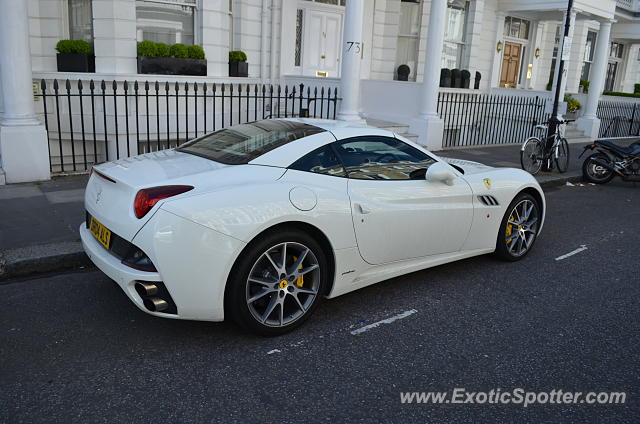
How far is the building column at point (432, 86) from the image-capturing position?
39.4ft

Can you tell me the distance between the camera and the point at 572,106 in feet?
61.1

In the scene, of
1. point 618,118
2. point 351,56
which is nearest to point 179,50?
point 351,56

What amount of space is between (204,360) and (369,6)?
12.9m

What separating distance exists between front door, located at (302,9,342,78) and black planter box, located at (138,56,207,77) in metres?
3.63

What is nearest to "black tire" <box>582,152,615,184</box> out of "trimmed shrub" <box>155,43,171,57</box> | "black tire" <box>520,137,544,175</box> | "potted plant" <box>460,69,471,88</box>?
"black tire" <box>520,137,544,175</box>

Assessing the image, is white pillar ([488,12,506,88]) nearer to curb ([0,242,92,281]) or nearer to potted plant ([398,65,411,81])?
potted plant ([398,65,411,81])

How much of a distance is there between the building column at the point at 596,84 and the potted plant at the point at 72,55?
15348 millimetres

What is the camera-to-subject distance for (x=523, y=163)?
10719 mm

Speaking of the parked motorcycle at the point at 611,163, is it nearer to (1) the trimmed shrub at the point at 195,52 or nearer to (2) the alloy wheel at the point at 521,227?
(2) the alloy wheel at the point at 521,227

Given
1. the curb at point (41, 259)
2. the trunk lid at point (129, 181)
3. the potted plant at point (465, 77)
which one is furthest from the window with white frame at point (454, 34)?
the trunk lid at point (129, 181)

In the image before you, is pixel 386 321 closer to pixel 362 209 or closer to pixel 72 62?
pixel 362 209

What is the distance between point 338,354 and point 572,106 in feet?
58.7

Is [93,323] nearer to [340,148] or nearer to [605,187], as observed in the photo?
[340,148]

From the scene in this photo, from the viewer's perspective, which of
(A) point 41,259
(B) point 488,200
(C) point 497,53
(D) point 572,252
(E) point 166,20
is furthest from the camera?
(C) point 497,53
